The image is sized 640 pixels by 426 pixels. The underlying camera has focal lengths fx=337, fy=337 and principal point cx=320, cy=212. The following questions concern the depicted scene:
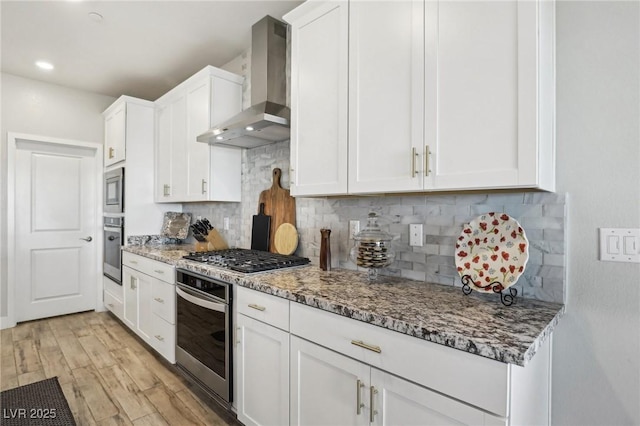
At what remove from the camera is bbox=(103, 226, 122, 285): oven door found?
3529 millimetres

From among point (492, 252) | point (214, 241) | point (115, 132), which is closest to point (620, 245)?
point (492, 252)

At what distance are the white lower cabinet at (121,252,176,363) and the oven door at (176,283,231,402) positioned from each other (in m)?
0.14

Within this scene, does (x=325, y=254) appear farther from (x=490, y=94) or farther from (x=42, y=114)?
(x=42, y=114)

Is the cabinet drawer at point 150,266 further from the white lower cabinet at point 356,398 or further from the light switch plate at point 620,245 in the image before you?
the light switch plate at point 620,245

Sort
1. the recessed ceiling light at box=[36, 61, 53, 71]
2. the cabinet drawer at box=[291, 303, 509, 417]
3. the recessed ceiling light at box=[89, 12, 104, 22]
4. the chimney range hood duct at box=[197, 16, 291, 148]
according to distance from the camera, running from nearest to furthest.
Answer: the cabinet drawer at box=[291, 303, 509, 417]
the chimney range hood duct at box=[197, 16, 291, 148]
the recessed ceiling light at box=[89, 12, 104, 22]
the recessed ceiling light at box=[36, 61, 53, 71]

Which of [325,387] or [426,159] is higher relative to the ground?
[426,159]

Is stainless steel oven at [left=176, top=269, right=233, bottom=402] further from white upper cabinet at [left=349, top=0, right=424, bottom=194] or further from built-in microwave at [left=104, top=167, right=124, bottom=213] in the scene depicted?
built-in microwave at [left=104, top=167, right=124, bottom=213]

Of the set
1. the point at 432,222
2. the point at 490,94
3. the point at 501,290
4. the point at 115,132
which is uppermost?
the point at 115,132

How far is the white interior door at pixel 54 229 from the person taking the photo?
3.64 m

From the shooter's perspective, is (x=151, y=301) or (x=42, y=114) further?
(x=42, y=114)

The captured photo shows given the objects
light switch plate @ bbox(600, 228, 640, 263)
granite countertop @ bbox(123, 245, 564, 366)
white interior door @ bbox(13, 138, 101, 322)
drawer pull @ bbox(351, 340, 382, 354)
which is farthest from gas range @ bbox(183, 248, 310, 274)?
white interior door @ bbox(13, 138, 101, 322)

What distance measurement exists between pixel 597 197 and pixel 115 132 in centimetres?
417

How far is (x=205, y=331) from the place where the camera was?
6.80 ft

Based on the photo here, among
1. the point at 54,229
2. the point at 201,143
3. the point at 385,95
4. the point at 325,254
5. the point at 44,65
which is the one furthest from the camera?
the point at 54,229
